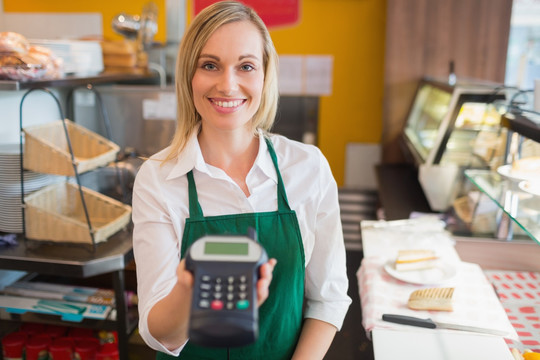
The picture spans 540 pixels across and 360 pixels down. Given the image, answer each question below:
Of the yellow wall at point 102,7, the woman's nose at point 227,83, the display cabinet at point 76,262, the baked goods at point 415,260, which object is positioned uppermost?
the yellow wall at point 102,7

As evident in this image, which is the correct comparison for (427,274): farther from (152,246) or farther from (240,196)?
(152,246)

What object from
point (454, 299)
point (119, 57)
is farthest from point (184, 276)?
point (119, 57)

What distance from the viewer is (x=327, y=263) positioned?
1.34m

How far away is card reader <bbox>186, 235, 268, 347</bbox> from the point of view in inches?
30.2

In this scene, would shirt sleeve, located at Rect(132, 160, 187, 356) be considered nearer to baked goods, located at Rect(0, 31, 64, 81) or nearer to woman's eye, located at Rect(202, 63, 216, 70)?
woman's eye, located at Rect(202, 63, 216, 70)

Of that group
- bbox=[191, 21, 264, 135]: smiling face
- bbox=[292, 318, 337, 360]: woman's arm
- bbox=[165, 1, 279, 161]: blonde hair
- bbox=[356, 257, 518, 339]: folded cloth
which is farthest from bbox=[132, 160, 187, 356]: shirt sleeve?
bbox=[356, 257, 518, 339]: folded cloth

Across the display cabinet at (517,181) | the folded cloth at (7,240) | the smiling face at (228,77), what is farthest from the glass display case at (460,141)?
the folded cloth at (7,240)

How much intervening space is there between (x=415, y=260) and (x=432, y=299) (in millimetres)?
316

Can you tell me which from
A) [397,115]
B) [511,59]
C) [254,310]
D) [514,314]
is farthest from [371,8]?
[254,310]

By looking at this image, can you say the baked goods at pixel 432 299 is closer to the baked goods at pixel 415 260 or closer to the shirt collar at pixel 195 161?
the baked goods at pixel 415 260

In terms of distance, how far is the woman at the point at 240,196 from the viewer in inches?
47.8

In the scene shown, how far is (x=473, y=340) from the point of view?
1524 millimetres

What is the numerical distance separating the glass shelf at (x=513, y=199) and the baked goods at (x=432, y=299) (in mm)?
338

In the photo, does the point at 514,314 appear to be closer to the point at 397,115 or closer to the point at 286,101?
the point at 397,115
